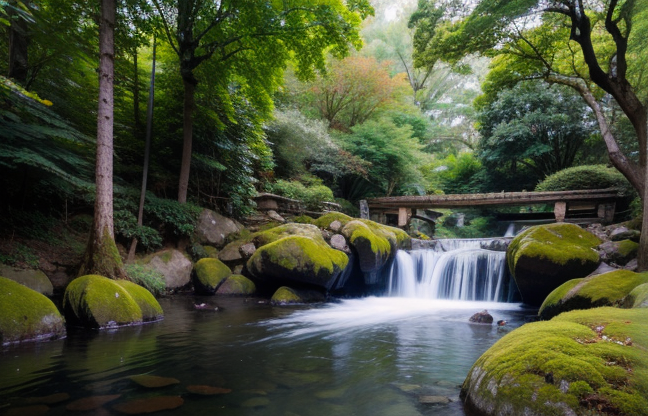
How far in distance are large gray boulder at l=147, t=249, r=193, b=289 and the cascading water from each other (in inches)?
273

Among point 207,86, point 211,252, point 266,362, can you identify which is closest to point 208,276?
point 211,252

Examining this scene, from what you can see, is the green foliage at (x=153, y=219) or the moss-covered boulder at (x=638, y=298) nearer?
the moss-covered boulder at (x=638, y=298)

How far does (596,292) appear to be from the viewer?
18.1 ft

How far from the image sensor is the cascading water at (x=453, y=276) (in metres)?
11.2

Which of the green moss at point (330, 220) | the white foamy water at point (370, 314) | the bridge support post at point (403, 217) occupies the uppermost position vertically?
the bridge support post at point (403, 217)

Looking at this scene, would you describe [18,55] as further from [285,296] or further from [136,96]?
[285,296]

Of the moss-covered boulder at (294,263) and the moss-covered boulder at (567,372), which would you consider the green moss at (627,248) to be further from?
the moss-covered boulder at (567,372)

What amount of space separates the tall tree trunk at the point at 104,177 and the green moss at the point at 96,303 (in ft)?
1.81

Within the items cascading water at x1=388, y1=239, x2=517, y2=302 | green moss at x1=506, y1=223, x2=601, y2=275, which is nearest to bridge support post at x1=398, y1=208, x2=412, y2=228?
cascading water at x1=388, y1=239, x2=517, y2=302

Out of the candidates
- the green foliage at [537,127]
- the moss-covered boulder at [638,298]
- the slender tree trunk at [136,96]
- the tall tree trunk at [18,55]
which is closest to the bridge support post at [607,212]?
the green foliage at [537,127]

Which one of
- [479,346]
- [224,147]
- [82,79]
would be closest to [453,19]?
[224,147]

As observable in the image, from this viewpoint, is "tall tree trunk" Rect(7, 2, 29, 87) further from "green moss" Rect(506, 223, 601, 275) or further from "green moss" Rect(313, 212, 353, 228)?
"green moss" Rect(506, 223, 601, 275)

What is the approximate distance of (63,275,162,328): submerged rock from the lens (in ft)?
18.0

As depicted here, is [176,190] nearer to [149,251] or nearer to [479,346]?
[149,251]
